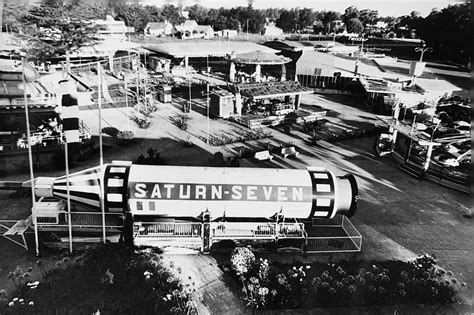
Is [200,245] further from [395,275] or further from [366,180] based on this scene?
[366,180]

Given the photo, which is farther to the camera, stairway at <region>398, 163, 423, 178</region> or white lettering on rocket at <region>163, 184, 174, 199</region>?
→ stairway at <region>398, 163, 423, 178</region>

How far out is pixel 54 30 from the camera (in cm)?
7162

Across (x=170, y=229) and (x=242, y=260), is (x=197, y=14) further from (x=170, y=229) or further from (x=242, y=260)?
(x=242, y=260)

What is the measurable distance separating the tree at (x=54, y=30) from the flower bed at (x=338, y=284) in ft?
198

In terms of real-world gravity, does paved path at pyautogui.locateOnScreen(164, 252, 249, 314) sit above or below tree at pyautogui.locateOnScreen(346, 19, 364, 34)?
below

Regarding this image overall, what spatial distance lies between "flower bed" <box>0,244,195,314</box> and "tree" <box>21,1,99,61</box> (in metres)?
55.9

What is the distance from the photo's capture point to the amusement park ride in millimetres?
19625

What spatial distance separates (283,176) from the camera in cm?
2088

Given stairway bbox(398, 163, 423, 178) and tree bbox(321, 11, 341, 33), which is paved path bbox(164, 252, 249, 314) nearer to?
stairway bbox(398, 163, 423, 178)

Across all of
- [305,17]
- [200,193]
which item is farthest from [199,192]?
[305,17]

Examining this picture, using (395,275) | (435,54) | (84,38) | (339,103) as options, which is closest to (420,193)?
(395,275)

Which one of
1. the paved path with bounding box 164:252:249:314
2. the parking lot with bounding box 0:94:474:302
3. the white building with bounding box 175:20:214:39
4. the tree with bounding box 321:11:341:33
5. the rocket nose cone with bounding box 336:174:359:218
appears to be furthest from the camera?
the tree with bounding box 321:11:341:33

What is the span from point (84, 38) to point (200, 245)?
204 ft

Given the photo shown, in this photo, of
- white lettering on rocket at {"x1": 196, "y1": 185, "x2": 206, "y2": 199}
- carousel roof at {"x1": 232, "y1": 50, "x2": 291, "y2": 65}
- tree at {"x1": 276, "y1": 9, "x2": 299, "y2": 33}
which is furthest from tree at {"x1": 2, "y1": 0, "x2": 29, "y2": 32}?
tree at {"x1": 276, "y1": 9, "x2": 299, "y2": 33}
